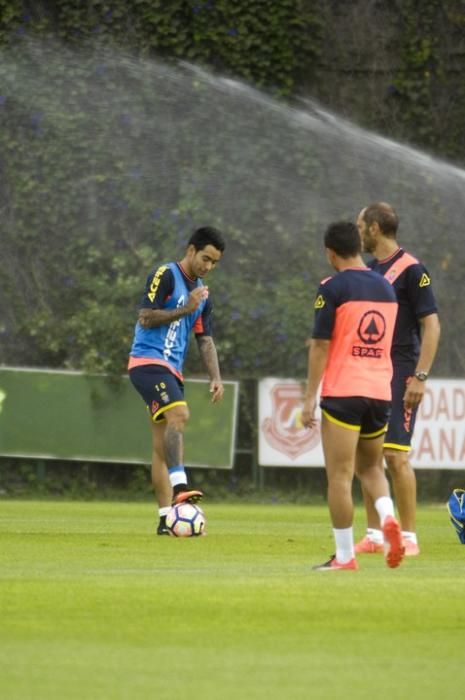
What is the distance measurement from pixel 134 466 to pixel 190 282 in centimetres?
857

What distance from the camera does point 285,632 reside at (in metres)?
6.78

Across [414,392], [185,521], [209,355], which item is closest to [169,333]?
[209,355]

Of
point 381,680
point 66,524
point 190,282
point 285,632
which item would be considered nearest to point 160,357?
point 190,282

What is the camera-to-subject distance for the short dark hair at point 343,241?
9.45m

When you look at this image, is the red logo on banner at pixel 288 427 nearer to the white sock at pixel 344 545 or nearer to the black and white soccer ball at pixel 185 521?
the black and white soccer ball at pixel 185 521

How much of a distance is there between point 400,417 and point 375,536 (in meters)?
0.71

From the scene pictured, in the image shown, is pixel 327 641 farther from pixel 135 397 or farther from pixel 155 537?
pixel 135 397

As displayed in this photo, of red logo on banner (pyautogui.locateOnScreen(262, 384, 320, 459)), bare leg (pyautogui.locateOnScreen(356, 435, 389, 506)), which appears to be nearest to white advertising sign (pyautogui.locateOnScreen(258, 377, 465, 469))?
red logo on banner (pyautogui.locateOnScreen(262, 384, 320, 459))

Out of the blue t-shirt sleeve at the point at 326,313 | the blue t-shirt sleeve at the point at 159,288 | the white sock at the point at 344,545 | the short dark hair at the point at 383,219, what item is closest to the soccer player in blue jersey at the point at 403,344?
the short dark hair at the point at 383,219

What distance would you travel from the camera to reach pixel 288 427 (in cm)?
2048

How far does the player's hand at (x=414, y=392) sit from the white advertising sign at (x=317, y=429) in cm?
A: 916

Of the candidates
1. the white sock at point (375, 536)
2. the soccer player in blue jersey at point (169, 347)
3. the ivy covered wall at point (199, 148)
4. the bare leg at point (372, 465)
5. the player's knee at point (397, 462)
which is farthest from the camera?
the ivy covered wall at point (199, 148)

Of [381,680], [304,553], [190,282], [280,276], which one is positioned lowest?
[280,276]

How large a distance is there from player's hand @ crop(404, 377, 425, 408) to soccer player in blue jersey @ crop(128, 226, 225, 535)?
199 centimetres
